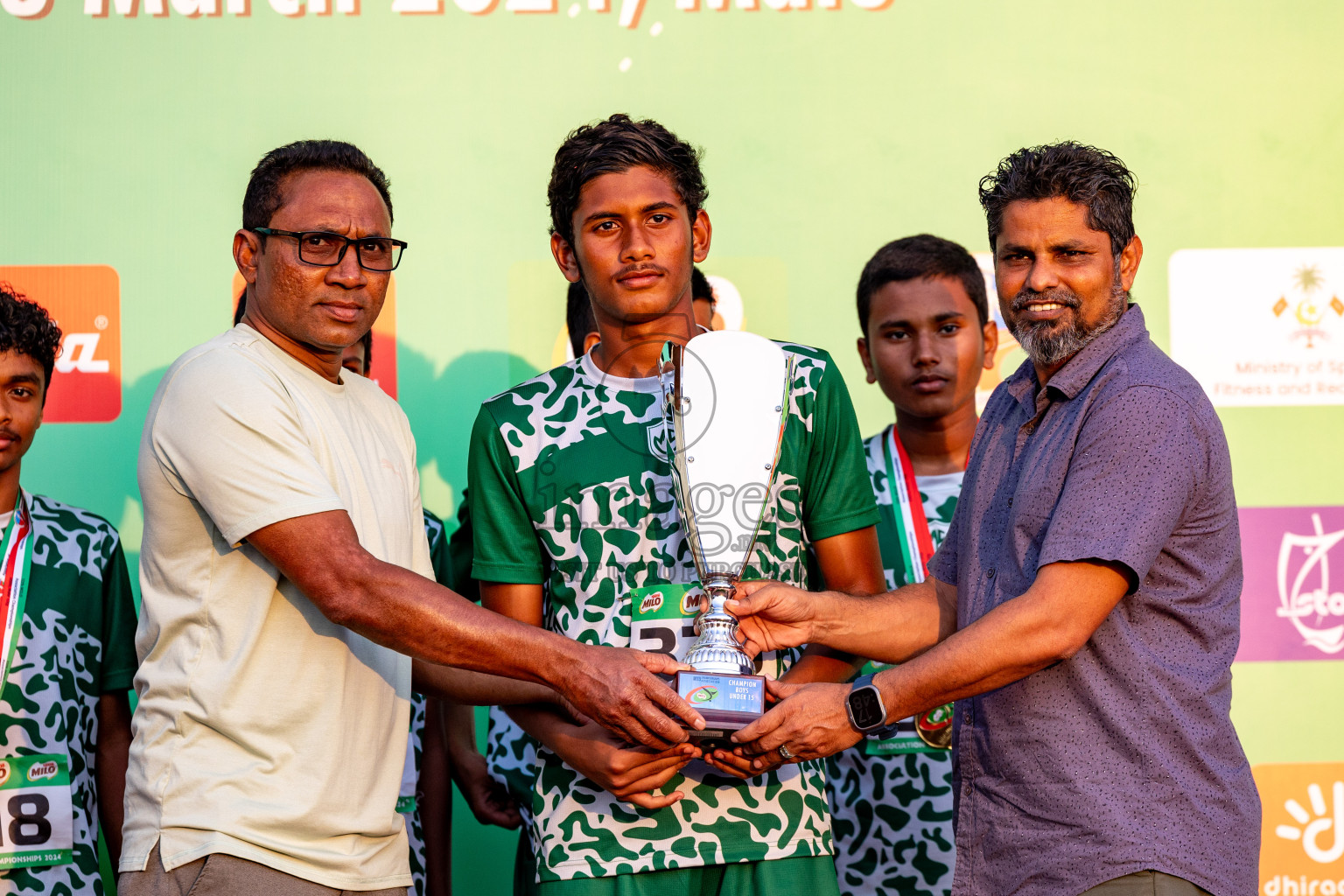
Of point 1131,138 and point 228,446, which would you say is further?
point 1131,138

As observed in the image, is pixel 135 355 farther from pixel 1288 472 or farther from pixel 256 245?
pixel 1288 472

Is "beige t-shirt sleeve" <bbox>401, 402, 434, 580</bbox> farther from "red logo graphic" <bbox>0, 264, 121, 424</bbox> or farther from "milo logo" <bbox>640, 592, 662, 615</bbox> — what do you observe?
"red logo graphic" <bbox>0, 264, 121, 424</bbox>

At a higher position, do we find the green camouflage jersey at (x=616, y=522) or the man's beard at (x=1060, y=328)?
the man's beard at (x=1060, y=328)

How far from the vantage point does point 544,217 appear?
3746 millimetres

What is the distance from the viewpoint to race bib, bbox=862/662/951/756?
301 cm

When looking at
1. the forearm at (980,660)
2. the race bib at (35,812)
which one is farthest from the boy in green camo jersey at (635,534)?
the race bib at (35,812)

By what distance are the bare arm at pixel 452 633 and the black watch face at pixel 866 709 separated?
25 centimetres

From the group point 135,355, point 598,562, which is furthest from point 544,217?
point 598,562

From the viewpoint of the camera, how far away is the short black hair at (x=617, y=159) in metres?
2.25

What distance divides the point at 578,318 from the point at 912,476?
96 cm

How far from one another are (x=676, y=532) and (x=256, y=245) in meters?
0.86

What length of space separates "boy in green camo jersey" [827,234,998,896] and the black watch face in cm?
102

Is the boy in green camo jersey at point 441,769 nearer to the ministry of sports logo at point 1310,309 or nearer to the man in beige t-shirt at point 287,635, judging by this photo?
the man in beige t-shirt at point 287,635

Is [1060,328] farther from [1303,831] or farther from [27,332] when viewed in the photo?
[1303,831]
